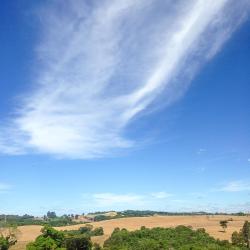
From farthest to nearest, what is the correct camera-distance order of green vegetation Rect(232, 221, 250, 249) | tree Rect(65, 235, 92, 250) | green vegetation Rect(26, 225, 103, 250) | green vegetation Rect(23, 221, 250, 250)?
1. green vegetation Rect(232, 221, 250, 249)
2. tree Rect(65, 235, 92, 250)
3. green vegetation Rect(23, 221, 250, 250)
4. green vegetation Rect(26, 225, 103, 250)

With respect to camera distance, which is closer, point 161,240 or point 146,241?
point 146,241

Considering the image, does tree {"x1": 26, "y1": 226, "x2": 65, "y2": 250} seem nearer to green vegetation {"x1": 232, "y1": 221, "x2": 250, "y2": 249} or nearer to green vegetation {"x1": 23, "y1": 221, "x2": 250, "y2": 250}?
green vegetation {"x1": 23, "y1": 221, "x2": 250, "y2": 250}

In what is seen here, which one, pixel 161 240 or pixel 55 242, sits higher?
pixel 161 240

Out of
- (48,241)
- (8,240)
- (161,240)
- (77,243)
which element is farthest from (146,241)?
(8,240)

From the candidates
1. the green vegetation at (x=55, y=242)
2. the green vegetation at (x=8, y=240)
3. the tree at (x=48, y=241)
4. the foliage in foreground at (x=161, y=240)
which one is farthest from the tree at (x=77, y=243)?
the green vegetation at (x=8, y=240)

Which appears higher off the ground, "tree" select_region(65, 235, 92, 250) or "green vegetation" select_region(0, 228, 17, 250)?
"green vegetation" select_region(0, 228, 17, 250)

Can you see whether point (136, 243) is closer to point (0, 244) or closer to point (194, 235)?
point (194, 235)

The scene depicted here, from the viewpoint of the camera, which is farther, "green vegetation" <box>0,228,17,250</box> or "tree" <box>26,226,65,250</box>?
"green vegetation" <box>0,228,17,250</box>

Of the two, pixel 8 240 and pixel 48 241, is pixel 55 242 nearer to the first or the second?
pixel 48 241

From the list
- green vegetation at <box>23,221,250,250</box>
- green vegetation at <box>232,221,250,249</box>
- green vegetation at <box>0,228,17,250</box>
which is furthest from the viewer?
green vegetation at <box>232,221,250,249</box>

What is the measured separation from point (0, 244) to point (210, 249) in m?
70.7

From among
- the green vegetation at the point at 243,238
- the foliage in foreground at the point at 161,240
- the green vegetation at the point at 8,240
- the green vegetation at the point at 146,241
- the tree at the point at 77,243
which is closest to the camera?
the green vegetation at the point at 146,241

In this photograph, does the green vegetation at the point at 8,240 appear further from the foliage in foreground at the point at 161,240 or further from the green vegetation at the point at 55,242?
the foliage in foreground at the point at 161,240

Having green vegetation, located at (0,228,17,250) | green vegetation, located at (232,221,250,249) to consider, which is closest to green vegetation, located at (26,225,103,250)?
green vegetation, located at (0,228,17,250)
